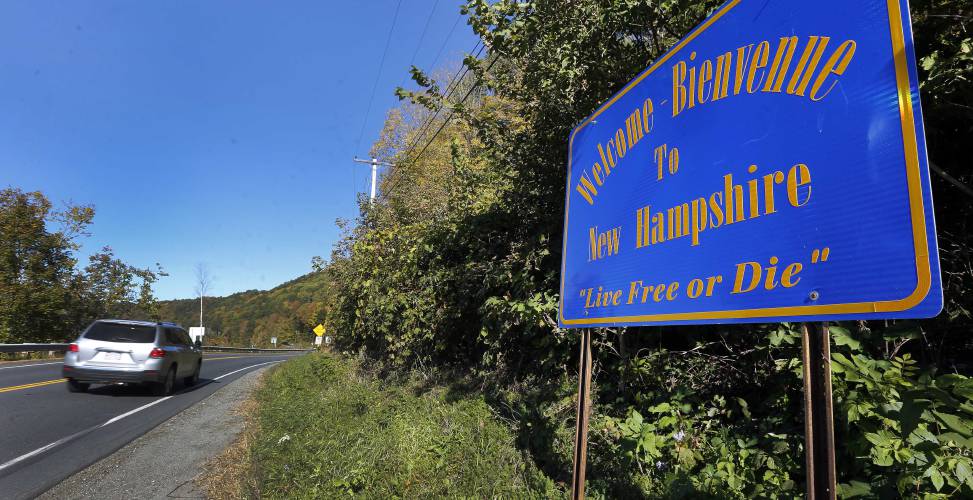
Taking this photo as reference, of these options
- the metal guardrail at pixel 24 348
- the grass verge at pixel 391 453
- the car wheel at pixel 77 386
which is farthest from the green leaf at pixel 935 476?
the metal guardrail at pixel 24 348

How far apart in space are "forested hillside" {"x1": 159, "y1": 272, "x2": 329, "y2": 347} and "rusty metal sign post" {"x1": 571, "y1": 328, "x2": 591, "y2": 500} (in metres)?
77.9

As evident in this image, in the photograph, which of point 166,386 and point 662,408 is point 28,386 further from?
point 662,408

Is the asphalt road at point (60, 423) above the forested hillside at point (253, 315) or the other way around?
the other way around

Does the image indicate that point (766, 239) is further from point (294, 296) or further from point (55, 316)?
point (294, 296)

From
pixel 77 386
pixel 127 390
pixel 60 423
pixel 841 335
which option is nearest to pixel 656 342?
pixel 841 335

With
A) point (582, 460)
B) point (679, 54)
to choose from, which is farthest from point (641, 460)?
point (679, 54)

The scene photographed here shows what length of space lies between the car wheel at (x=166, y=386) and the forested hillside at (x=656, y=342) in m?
6.98

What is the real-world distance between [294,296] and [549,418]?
106 meters

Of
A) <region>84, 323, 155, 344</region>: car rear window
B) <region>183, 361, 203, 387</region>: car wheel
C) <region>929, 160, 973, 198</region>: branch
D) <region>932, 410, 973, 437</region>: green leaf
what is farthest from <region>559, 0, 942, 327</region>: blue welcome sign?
<region>183, 361, 203, 387</region>: car wheel

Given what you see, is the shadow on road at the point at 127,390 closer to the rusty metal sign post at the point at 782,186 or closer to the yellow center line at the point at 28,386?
the yellow center line at the point at 28,386

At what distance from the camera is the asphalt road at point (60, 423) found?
17.1 feet

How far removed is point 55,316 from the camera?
87.5ft

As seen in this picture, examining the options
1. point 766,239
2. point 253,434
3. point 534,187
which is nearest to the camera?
point 766,239

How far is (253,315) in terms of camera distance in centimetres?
11444
